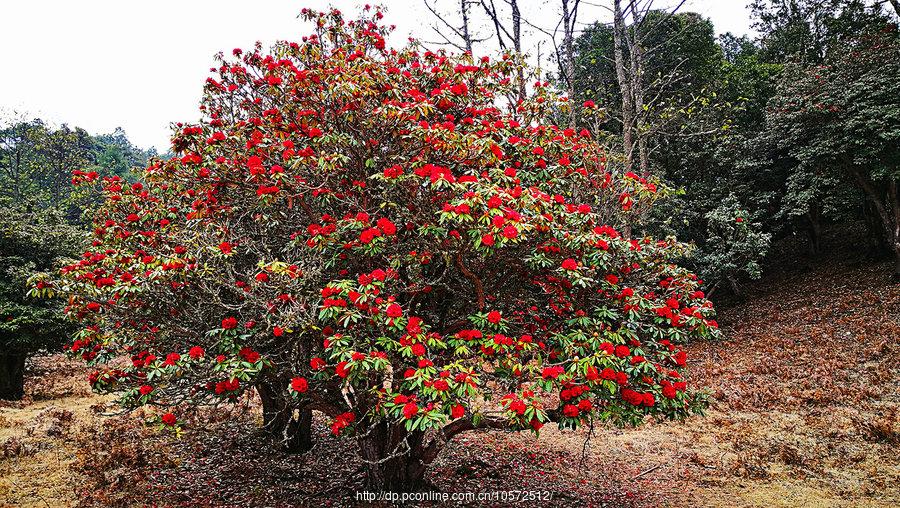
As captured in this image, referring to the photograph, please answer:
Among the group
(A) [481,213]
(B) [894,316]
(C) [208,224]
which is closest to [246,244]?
(C) [208,224]

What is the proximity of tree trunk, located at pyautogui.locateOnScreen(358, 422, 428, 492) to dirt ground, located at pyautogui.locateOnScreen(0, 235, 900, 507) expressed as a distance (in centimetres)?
74

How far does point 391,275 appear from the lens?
4918mm

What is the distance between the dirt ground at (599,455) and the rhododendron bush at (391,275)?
1.92m

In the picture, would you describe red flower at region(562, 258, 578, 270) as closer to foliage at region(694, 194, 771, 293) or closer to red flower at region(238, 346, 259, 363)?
red flower at region(238, 346, 259, 363)

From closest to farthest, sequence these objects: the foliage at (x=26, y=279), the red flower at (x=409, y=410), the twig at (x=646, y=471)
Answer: the red flower at (x=409, y=410) < the twig at (x=646, y=471) < the foliage at (x=26, y=279)

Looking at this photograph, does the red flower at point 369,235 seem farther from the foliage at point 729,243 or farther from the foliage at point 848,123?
the foliage at point 848,123

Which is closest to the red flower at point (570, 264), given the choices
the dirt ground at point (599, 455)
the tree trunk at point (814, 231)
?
the dirt ground at point (599, 455)

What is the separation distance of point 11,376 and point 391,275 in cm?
1393

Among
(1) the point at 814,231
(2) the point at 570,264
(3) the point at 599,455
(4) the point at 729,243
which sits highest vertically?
(1) the point at 814,231

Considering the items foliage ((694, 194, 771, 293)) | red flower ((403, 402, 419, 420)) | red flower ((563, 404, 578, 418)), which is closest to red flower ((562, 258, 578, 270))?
red flower ((563, 404, 578, 418))

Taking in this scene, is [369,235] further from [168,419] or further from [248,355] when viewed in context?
[168,419]

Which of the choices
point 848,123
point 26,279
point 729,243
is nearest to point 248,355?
point 26,279

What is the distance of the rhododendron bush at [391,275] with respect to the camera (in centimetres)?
450

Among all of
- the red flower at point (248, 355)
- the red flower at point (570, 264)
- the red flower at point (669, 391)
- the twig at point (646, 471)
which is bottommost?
the twig at point (646, 471)
